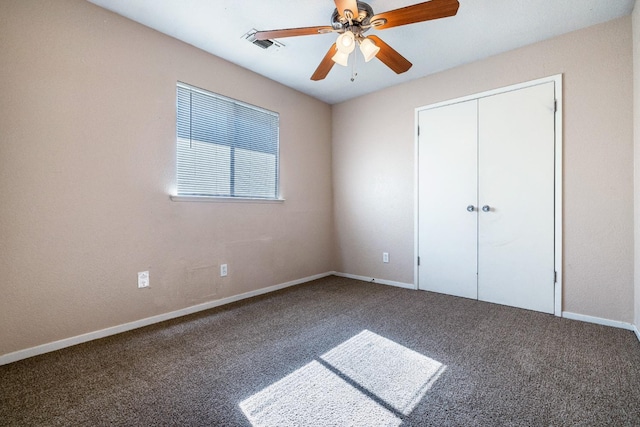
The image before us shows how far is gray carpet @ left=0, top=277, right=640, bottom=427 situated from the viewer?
53.1 inches

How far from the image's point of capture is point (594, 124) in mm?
2422

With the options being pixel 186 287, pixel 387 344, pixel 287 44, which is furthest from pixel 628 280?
pixel 186 287

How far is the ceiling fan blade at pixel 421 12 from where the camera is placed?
1.65m

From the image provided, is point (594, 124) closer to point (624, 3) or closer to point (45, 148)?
point (624, 3)

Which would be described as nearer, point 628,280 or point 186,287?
point 628,280

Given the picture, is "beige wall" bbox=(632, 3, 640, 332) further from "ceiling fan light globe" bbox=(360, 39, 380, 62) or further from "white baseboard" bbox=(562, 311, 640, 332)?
"ceiling fan light globe" bbox=(360, 39, 380, 62)

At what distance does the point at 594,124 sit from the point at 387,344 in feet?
8.07

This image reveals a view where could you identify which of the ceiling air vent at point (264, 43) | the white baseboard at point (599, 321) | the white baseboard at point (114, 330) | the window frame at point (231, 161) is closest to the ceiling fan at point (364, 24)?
the ceiling air vent at point (264, 43)

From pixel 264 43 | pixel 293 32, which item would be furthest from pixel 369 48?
pixel 264 43

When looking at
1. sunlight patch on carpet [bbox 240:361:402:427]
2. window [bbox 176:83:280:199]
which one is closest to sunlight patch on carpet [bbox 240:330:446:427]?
sunlight patch on carpet [bbox 240:361:402:427]

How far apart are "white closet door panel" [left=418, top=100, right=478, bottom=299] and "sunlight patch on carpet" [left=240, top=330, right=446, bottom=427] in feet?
5.02

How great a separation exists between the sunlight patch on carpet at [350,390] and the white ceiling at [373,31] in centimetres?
247

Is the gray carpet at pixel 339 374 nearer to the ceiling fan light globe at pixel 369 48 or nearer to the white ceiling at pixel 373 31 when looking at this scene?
the ceiling fan light globe at pixel 369 48

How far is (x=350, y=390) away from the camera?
5.05 feet
